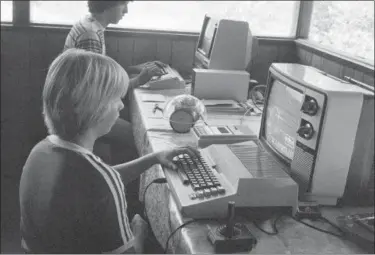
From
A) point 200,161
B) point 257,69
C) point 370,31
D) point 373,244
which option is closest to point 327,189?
point 373,244

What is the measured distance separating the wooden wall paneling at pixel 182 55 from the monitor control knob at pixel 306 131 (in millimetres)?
2032

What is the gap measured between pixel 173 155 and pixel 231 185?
30 cm

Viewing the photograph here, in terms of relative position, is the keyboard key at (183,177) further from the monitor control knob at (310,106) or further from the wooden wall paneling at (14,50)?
the wooden wall paneling at (14,50)

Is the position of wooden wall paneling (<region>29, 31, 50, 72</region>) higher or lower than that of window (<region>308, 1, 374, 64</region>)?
lower

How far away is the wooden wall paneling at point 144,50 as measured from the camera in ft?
10.9

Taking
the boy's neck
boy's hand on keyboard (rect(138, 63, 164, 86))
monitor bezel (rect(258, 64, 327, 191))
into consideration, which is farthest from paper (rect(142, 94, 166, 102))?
monitor bezel (rect(258, 64, 327, 191))

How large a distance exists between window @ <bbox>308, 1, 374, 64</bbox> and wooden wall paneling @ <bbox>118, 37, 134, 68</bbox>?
4.41 ft

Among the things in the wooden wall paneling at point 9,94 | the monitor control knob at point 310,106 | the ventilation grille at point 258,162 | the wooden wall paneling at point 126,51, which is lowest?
the wooden wall paneling at point 9,94

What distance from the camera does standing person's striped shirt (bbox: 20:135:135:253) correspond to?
1.12 metres

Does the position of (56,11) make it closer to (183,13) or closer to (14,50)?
(14,50)

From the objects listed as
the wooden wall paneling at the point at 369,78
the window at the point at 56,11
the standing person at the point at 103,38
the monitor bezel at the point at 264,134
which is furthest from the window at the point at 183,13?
the monitor bezel at the point at 264,134

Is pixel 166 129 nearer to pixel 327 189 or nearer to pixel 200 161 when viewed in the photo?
pixel 200 161

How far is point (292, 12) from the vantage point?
3578 mm

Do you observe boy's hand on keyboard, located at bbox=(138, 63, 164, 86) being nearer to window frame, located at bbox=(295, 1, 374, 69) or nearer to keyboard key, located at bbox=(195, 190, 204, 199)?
window frame, located at bbox=(295, 1, 374, 69)
